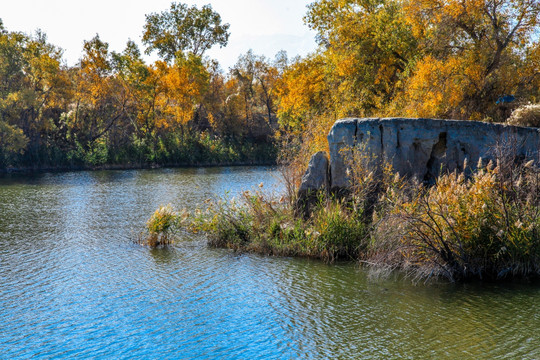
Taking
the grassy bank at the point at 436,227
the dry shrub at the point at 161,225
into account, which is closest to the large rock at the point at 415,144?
the grassy bank at the point at 436,227

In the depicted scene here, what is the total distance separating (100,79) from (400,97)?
115 ft

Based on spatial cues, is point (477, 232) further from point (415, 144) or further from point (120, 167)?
point (120, 167)

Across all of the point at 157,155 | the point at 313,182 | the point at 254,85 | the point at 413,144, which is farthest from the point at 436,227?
the point at 254,85

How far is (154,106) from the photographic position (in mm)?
53469

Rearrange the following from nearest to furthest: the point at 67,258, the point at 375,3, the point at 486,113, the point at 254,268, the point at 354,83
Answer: the point at 254,268 < the point at 67,258 < the point at 486,113 < the point at 354,83 < the point at 375,3

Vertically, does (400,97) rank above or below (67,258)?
above

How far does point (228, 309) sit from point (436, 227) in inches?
193

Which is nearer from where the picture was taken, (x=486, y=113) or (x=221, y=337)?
(x=221, y=337)

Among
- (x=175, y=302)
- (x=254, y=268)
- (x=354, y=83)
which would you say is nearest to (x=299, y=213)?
(x=254, y=268)

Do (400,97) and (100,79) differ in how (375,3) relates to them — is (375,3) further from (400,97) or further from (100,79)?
(100,79)

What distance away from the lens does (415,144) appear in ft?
48.1

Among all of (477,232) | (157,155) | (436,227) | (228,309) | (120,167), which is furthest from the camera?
(157,155)

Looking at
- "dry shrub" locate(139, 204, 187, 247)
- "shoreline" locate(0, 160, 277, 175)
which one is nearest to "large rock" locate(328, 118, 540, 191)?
"dry shrub" locate(139, 204, 187, 247)

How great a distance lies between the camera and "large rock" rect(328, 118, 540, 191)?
47.0ft
